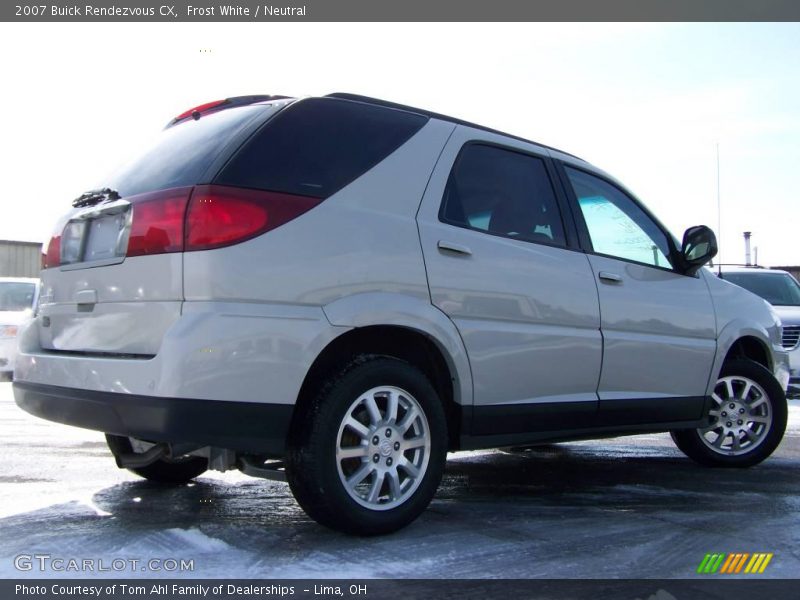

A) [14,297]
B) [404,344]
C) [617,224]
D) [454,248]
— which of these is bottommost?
[14,297]

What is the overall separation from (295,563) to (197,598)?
1.47 feet

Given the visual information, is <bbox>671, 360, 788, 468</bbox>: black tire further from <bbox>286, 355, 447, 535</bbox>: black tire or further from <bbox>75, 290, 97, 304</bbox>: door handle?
<bbox>75, 290, 97, 304</bbox>: door handle

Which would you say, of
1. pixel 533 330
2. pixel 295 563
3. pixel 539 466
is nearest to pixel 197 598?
pixel 295 563

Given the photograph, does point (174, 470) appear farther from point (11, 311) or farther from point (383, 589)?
point (11, 311)

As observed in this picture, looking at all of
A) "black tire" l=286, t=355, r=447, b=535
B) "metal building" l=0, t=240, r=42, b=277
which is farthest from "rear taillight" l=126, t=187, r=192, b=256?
"metal building" l=0, t=240, r=42, b=277

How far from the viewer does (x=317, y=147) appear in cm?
357

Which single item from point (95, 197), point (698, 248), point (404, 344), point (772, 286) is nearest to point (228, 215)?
point (95, 197)

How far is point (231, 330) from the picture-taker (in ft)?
10.2

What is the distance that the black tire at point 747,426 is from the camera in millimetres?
5605

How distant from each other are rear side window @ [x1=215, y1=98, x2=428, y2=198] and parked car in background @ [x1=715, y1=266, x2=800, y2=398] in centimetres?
758

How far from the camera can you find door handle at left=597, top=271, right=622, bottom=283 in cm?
459

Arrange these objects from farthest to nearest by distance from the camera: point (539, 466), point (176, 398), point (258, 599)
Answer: point (539, 466)
point (176, 398)
point (258, 599)

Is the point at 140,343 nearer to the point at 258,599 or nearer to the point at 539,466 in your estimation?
the point at 258,599

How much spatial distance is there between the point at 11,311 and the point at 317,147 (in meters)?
10.4
